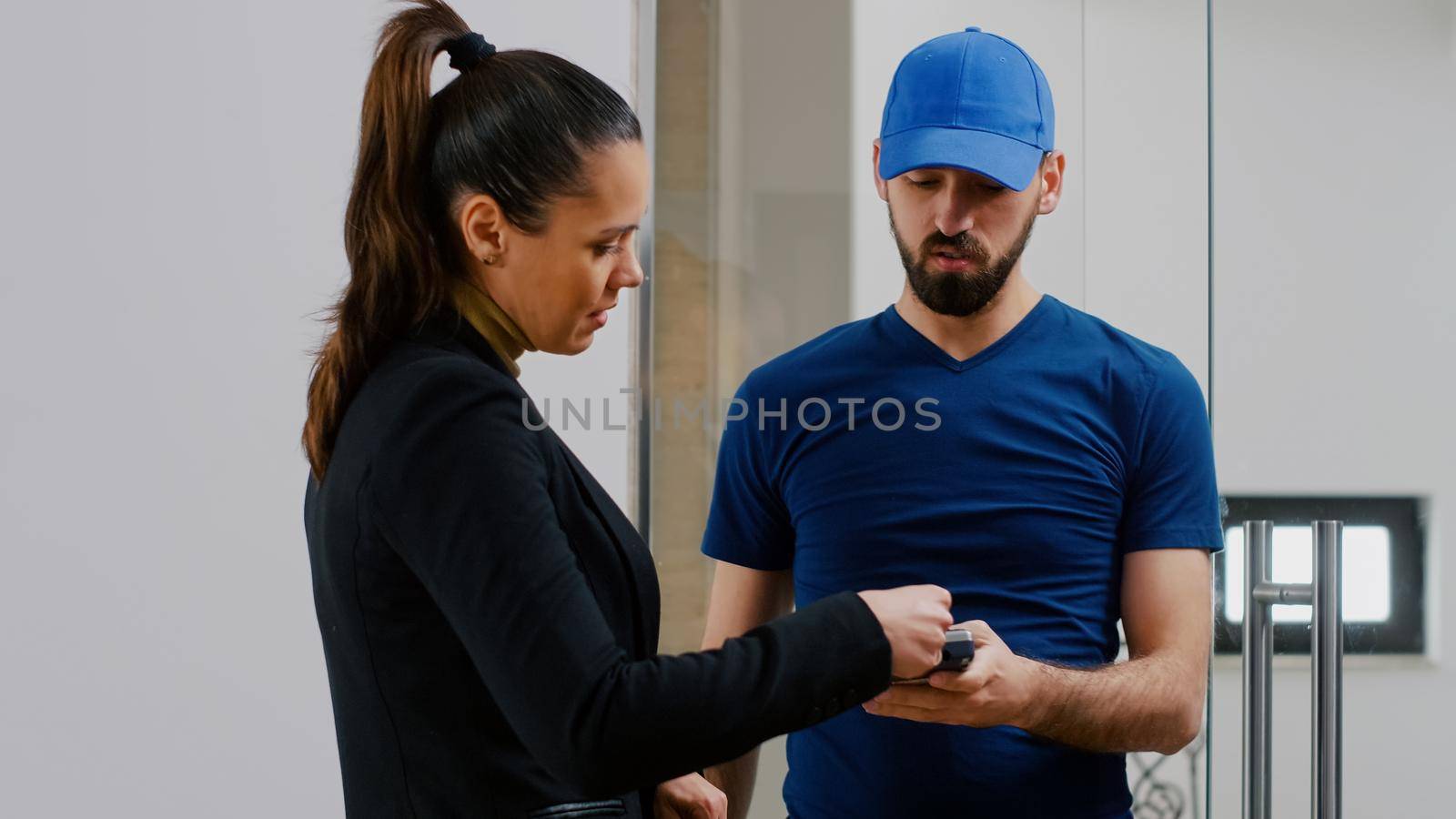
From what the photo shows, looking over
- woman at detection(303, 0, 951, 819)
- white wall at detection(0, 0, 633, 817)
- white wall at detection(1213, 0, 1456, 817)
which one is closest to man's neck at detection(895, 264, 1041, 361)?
white wall at detection(1213, 0, 1456, 817)

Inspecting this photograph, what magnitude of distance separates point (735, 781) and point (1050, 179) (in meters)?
0.80

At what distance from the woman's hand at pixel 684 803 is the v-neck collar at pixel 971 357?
53 cm

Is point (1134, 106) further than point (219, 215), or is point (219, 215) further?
point (219, 215)

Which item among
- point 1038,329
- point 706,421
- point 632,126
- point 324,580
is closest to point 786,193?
point 706,421

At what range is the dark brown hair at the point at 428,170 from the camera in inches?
34.3

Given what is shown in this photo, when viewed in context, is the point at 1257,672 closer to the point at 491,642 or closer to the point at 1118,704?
the point at 1118,704

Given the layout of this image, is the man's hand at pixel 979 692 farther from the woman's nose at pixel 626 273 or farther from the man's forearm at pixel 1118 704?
the woman's nose at pixel 626 273

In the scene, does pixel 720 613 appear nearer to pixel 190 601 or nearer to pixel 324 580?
pixel 324 580


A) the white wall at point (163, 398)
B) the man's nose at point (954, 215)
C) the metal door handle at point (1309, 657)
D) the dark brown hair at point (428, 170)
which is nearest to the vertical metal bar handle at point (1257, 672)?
the metal door handle at point (1309, 657)

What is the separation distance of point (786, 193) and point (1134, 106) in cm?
56

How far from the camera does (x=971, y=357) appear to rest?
133 centimetres

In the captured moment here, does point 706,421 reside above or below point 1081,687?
above

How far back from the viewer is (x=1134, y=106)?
1639mm

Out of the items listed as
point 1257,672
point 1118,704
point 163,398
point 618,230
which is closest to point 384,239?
point 618,230
